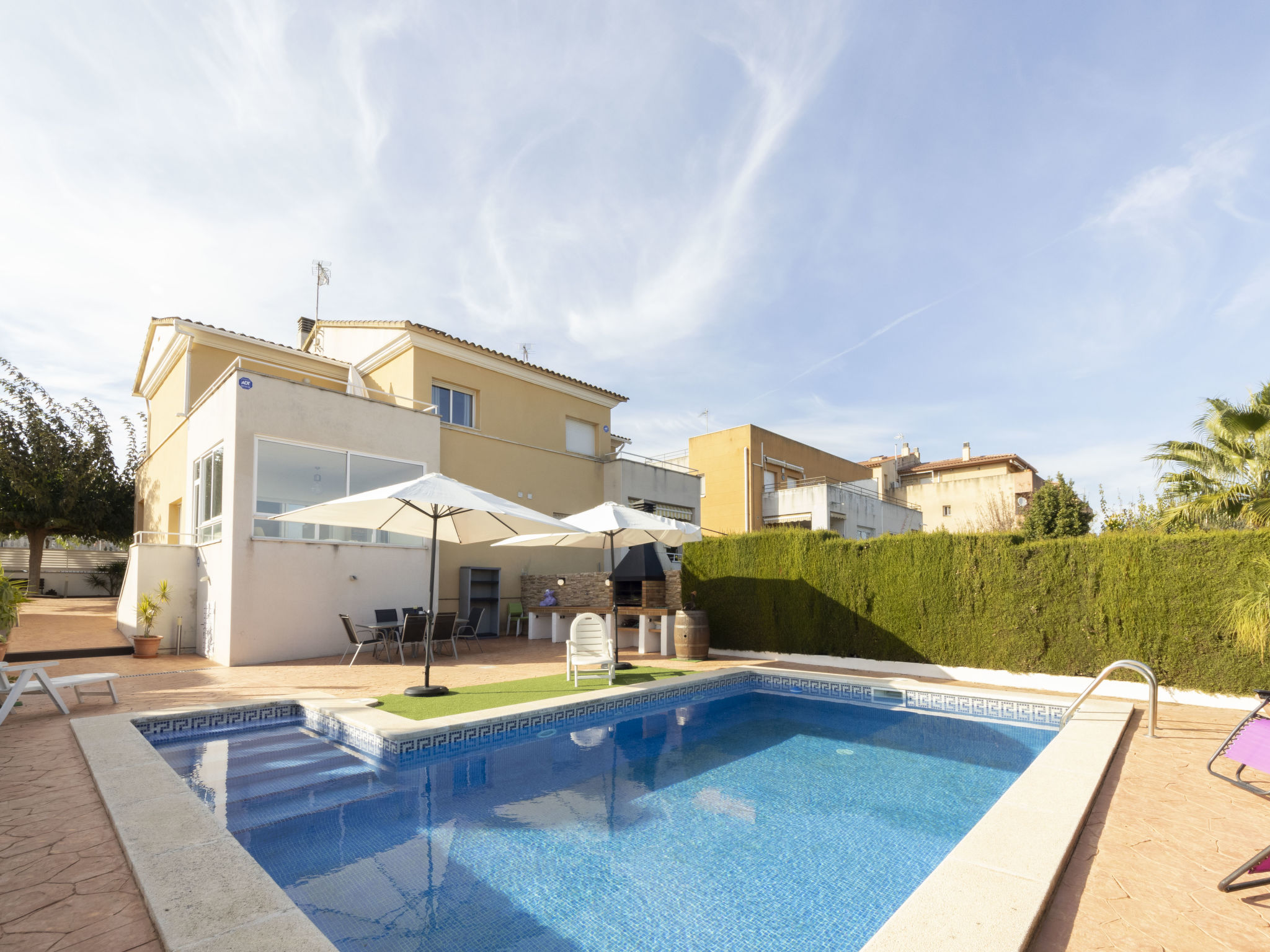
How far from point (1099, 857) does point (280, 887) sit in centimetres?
464

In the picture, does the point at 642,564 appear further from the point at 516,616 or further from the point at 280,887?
the point at 280,887

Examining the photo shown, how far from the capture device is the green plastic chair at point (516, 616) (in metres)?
17.3

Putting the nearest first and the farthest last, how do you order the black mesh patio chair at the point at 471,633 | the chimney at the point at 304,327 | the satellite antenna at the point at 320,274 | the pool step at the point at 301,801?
the pool step at the point at 301,801
the black mesh patio chair at the point at 471,633
the satellite antenna at the point at 320,274
the chimney at the point at 304,327

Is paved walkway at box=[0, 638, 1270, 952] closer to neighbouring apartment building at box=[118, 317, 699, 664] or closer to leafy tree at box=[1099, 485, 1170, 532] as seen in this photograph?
neighbouring apartment building at box=[118, 317, 699, 664]

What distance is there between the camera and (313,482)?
13.3m

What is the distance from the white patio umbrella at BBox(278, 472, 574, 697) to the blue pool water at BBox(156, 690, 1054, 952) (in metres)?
2.71

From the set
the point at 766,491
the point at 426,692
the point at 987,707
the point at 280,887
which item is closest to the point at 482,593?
the point at 426,692

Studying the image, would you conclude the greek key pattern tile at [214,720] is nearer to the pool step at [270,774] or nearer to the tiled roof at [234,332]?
the pool step at [270,774]

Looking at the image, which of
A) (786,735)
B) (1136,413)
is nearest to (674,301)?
(786,735)

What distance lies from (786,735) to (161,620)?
12.6m

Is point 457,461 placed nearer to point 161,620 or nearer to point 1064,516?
point 161,620

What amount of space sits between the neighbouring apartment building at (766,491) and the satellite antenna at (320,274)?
15.2 meters

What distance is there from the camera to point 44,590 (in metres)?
25.9

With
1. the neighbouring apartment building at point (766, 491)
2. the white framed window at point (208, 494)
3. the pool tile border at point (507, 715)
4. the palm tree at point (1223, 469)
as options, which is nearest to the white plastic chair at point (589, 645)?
the pool tile border at point (507, 715)
